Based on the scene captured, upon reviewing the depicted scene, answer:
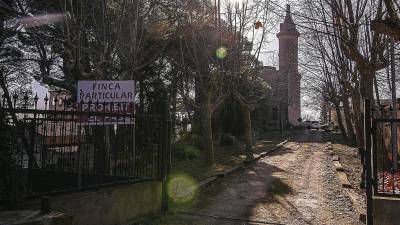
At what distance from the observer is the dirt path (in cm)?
824

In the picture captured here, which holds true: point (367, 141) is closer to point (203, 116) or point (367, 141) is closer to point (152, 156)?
point (152, 156)

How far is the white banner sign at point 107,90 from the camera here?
8.97 metres

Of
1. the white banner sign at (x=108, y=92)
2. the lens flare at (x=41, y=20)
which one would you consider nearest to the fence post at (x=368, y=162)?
the white banner sign at (x=108, y=92)

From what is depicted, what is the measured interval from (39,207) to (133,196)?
219 cm

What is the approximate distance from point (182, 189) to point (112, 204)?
13.7ft

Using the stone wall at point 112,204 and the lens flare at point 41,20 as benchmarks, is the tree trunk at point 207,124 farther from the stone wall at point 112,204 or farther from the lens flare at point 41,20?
the stone wall at point 112,204

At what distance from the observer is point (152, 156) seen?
29.1 ft

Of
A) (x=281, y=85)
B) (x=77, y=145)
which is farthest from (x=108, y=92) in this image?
(x=281, y=85)

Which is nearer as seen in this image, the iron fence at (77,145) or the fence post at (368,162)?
the iron fence at (77,145)

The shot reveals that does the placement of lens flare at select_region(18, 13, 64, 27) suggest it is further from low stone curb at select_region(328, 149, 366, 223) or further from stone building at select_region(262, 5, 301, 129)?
stone building at select_region(262, 5, 301, 129)

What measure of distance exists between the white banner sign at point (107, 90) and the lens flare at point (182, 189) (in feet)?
7.66

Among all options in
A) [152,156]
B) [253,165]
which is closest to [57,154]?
[152,156]

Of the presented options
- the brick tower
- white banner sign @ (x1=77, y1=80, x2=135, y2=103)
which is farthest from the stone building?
white banner sign @ (x1=77, y1=80, x2=135, y2=103)

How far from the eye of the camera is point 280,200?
33.0 feet
